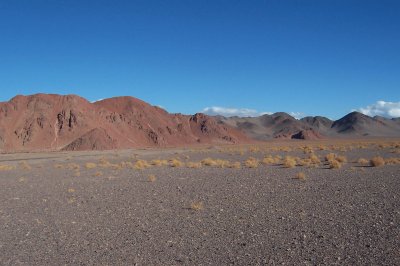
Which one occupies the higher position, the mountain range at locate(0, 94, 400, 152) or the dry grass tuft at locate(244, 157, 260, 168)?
the mountain range at locate(0, 94, 400, 152)

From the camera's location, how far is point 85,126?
88.1 metres

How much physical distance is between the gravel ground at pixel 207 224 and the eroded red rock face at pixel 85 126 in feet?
207

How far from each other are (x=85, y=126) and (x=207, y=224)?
7879 cm

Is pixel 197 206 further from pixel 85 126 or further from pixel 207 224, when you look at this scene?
pixel 85 126

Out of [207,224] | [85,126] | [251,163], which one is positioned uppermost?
[85,126]

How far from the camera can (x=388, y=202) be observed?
1469 centimetres

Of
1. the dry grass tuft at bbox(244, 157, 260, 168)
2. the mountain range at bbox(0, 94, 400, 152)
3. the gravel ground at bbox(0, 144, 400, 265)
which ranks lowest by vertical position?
the gravel ground at bbox(0, 144, 400, 265)

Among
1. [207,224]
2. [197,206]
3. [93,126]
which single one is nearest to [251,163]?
[197,206]

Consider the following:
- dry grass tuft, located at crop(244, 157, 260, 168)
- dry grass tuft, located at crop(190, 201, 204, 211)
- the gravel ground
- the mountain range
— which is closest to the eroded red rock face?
the mountain range

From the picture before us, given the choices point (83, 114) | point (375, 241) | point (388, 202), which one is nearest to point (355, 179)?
point (388, 202)

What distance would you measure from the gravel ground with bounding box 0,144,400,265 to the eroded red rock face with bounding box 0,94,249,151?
207 feet

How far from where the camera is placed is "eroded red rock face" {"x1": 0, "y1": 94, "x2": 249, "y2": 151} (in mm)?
82750

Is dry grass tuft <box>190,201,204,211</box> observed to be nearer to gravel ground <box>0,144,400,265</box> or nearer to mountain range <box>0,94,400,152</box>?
gravel ground <box>0,144,400,265</box>

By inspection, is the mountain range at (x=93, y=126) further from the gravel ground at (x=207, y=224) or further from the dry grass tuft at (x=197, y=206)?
the dry grass tuft at (x=197, y=206)
